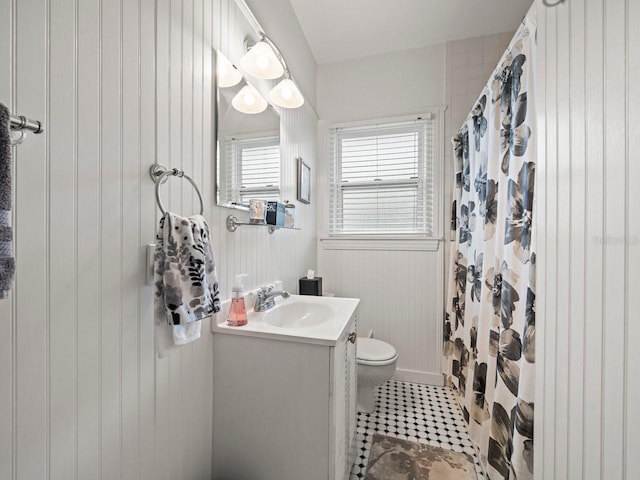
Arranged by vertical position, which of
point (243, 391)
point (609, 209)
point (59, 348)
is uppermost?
point (609, 209)

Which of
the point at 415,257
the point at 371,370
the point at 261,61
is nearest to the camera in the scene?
the point at 261,61

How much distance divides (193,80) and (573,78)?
3.65 feet

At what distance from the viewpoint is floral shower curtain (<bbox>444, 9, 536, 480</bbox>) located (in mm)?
1032

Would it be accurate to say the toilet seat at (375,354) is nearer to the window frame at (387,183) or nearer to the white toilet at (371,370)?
the white toilet at (371,370)

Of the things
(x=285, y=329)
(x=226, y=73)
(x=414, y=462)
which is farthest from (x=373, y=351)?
(x=226, y=73)

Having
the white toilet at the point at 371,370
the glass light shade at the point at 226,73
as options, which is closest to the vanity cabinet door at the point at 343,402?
the white toilet at the point at 371,370

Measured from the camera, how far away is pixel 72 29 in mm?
612

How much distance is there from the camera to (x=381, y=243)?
234 cm

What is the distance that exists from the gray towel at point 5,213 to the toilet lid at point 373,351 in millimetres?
1698

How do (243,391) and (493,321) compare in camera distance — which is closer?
(243,391)

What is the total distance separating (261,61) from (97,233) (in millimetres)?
1013

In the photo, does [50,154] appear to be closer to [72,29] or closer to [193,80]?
[72,29]

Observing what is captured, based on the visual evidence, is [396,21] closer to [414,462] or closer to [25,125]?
[25,125]

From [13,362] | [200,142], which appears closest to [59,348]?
[13,362]
